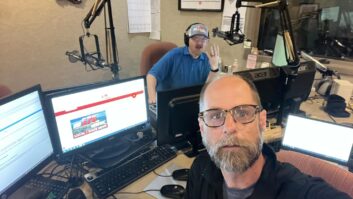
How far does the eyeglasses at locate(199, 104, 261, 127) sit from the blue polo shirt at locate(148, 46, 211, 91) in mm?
1381

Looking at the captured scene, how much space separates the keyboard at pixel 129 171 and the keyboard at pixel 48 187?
0.34ft

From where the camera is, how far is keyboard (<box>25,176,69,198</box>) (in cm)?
108

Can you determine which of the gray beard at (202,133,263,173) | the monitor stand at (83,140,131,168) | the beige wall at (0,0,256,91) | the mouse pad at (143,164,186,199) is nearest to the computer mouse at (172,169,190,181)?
the mouse pad at (143,164,186,199)

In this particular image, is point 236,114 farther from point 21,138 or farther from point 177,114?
point 21,138

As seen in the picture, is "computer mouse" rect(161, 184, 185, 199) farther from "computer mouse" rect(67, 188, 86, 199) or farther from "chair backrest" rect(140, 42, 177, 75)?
"chair backrest" rect(140, 42, 177, 75)

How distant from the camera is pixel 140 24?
3123 mm

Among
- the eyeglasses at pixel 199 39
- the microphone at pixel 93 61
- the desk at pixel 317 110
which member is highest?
the eyeglasses at pixel 199 39

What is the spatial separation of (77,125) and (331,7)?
8.31 ft

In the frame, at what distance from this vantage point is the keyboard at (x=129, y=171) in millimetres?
1106

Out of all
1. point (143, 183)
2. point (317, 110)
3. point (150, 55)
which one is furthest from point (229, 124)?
point (150, 55)

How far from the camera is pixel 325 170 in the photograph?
972mm

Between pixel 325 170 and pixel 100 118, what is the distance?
94cm

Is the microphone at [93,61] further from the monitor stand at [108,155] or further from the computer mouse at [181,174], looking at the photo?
the computer mouse at [181,174]

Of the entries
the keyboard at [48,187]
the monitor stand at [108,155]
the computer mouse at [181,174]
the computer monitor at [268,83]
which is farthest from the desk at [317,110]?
the keyboard at [48,187]
